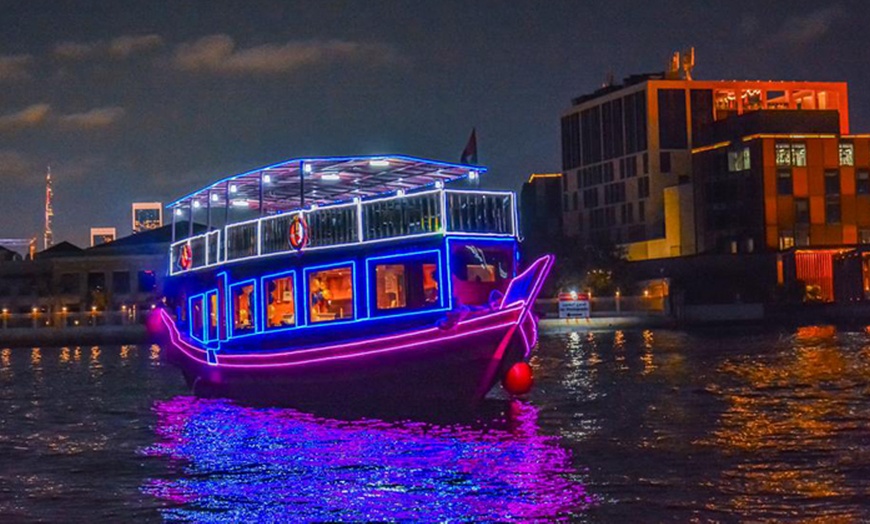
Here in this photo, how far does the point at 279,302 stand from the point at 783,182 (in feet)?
250

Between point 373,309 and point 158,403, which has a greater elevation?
point 373,309

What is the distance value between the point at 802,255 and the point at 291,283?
7285cm

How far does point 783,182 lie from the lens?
95.5 meters

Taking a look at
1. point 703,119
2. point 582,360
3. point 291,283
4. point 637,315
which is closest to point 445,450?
point 291,283

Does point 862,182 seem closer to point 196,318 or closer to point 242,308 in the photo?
point 196,318

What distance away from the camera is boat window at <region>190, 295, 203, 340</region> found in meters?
30.4

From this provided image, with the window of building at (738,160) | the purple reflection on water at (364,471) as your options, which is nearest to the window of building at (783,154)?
the window of building at (738,160)

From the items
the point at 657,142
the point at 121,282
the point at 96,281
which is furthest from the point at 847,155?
the point at 96,281

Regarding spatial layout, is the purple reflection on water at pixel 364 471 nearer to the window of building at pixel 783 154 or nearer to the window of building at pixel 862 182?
the window of building at pixel 783 154

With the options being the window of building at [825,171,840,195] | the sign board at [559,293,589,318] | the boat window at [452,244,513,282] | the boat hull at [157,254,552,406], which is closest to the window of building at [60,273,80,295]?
the sign board at [559,293,589,318]

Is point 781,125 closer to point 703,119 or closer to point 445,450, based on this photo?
point 703,119

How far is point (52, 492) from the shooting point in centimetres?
1501

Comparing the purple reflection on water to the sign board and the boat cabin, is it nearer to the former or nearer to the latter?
the boat cabin

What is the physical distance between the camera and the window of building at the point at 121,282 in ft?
331
